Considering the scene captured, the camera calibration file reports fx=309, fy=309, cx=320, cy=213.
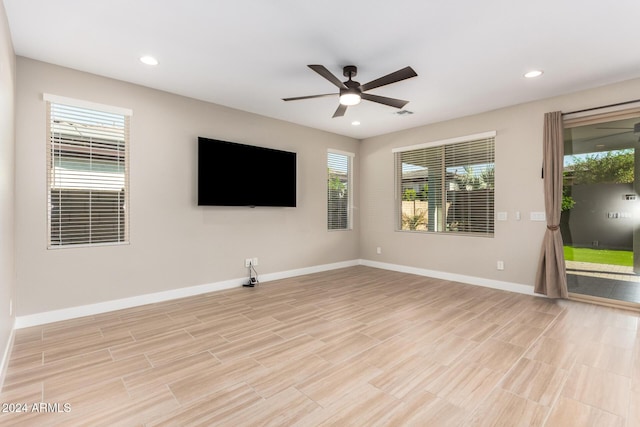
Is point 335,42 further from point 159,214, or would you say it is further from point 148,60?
point 159,214

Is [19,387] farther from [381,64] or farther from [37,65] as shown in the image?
[381,64]

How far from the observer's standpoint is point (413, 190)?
5934mm

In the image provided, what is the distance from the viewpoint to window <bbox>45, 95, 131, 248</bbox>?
334 cm

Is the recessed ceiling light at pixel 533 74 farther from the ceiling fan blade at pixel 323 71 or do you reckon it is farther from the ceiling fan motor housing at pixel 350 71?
the ceiling fan blade at pixel 323 71

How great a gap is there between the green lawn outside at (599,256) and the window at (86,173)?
5.82m

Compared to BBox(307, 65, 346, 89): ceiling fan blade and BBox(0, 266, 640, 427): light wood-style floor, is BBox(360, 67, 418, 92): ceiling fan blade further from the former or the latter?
BBox(0, 266, 640, 427): light wood-style floor

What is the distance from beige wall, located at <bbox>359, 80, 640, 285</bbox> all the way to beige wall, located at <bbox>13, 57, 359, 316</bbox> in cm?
202

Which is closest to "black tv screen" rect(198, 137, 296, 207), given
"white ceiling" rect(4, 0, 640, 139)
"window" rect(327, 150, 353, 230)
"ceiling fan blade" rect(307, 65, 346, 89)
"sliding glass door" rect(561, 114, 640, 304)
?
"white ceiling" rect(4, 0, 640, 139)

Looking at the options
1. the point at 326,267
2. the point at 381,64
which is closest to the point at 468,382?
the point at 381,64

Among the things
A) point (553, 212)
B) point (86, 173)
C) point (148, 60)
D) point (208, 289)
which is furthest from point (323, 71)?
point (553, 212)

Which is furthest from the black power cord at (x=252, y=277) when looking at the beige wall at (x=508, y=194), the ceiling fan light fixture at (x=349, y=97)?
the ceiling fan light fixture at (x=349, y=97)

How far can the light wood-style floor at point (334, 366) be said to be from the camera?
1831 mm

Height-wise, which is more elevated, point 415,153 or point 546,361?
point 415,153

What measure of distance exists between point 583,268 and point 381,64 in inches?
150
